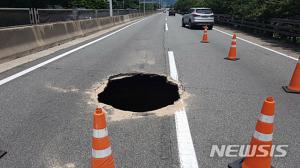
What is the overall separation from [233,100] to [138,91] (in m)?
2.89

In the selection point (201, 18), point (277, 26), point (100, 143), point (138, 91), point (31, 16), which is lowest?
point (138, 91)

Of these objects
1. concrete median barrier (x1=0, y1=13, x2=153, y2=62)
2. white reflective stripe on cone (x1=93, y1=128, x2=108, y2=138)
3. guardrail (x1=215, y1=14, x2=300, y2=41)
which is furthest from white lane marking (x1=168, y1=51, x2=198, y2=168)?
guardrail (x1=215, y1=14, x2=300, y2=41)

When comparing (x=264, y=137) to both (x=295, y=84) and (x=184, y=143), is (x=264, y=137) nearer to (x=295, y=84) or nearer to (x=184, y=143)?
(x=184, y=143)

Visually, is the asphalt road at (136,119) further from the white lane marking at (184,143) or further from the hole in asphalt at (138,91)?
the hole in asphalt at (138,91)

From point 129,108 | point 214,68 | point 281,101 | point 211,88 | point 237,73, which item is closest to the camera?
point 281,101

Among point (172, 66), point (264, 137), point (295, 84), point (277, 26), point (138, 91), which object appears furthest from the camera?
point (277, 26)

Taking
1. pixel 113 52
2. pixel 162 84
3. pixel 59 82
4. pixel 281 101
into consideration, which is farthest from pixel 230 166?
pixel 113 52

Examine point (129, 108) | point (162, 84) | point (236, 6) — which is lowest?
point (129, 108)

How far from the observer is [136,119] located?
4512 millimetres

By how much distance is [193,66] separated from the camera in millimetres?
8656

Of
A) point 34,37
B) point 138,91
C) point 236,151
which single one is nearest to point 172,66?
point 138,91

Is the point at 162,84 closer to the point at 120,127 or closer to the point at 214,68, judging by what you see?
the point at 214,68

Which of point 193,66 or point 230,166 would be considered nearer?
point 230,166

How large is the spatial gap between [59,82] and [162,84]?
2.50m
